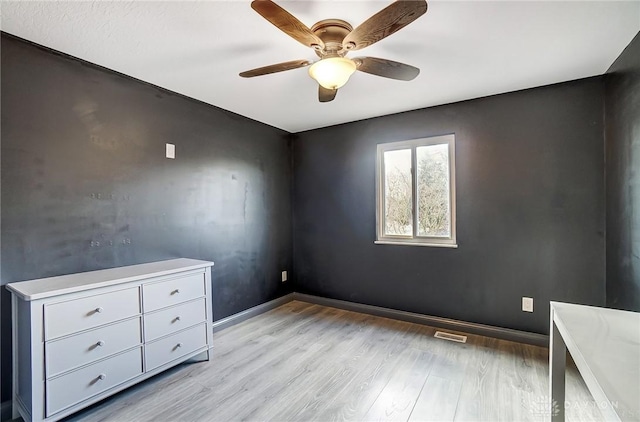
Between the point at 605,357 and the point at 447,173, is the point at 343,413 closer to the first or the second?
the point at 605,357

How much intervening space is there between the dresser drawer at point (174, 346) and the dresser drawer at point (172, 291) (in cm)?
25

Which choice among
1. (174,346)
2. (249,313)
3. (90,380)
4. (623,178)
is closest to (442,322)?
(623,178)

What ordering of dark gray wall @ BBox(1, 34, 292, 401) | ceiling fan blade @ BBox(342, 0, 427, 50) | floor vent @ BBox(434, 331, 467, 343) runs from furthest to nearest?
floor vent @ BBox(434, 331, 467, 343) → dark gray wall @ BBox(1, 34, 292, 401) → ceiling fan blade @ BBox(342, 0, 427, 50)

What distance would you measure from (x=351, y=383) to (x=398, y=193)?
79.1 inches

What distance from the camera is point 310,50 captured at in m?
2.01

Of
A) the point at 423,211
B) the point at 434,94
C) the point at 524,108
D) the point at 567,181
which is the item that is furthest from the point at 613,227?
the point at 434,94

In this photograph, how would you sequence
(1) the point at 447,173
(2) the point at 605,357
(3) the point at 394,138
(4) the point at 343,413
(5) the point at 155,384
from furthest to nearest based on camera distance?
(3) the point at 394,138, (1) the point at 447,173, (5) the point at 155,384, (4) the point at 343,413, (2) the point at 605,357

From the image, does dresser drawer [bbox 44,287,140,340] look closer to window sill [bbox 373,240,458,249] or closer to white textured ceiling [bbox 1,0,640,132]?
white textured ceiling [bbox 1,0,640,132]

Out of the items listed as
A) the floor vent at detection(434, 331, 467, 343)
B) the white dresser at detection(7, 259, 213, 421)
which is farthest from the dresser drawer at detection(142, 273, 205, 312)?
the floor vent at detection(434, 331, 467, 343)

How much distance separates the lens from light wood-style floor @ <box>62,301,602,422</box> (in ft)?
5.84

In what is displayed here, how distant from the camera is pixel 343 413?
5.86 ft

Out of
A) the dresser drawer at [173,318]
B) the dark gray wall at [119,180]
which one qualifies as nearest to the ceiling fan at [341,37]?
the dark gray wall at [119,180]

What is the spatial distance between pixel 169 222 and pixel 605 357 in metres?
2.86

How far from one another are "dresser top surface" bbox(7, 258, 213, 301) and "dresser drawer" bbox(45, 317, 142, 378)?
27cm
